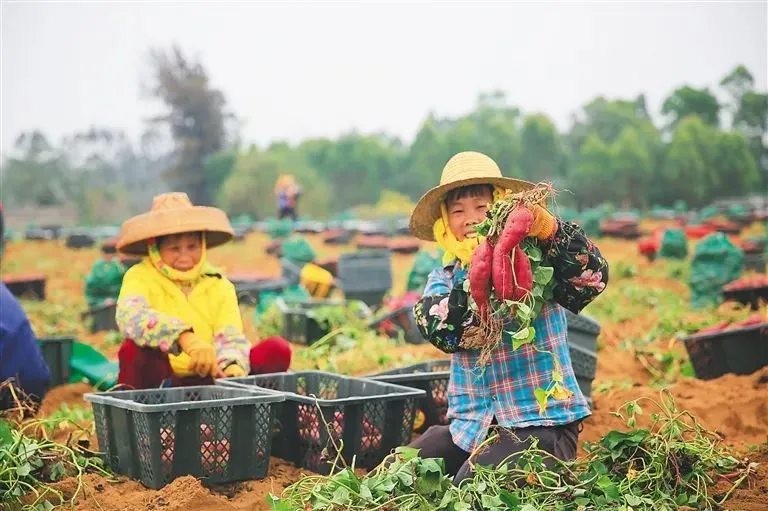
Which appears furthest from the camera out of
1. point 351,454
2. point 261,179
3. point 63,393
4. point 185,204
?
point 261,179

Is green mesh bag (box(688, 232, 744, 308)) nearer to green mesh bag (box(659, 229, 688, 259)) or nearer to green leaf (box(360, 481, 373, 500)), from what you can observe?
green mesh bag (box(659, 229, 688, 259))

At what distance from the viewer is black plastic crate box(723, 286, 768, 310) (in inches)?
321

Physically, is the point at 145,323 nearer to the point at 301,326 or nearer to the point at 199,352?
the point at 199,352

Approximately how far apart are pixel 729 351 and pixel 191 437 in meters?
3.67

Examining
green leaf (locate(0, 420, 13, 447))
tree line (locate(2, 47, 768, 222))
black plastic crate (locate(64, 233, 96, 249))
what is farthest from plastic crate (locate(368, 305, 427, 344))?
tree line (locate(2, 47, 768, 222))

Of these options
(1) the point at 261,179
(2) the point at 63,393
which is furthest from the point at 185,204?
(1) the point at 261,179

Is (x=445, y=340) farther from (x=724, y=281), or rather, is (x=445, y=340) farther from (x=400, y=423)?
(x=724, y=281)

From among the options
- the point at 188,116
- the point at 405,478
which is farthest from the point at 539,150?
the point at 405,478

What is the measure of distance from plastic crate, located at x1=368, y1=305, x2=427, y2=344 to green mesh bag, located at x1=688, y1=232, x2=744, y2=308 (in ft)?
14.8

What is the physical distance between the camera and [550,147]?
135ft

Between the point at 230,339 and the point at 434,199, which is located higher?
the point at 434,199

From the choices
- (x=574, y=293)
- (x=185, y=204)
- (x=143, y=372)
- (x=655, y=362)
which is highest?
(x=185, y=204)

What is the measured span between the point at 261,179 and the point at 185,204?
34.7 metres

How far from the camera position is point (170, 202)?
5062 millimetres
